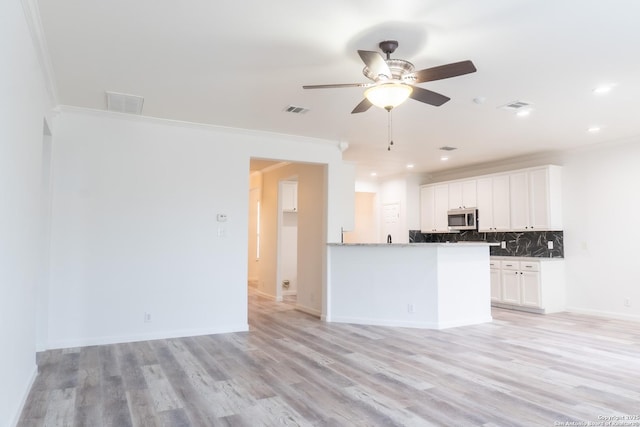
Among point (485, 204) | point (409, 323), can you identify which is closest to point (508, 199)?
point (485, 204)

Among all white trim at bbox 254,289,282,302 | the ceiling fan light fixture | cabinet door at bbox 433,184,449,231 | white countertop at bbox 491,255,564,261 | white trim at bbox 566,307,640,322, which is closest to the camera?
the ceiling fan light fixture

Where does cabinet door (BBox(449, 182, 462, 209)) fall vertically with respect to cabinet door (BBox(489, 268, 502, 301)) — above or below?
above

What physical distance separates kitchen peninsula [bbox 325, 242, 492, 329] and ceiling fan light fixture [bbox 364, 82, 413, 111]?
2639mm

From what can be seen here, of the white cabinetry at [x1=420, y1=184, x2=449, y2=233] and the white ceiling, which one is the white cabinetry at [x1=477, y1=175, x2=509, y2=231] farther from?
the white ceiling

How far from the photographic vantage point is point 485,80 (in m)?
3.73

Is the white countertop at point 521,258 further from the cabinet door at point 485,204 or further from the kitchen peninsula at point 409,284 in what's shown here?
the kitchen peninsula at point 409,284

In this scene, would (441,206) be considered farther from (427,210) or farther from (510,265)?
(510,265)

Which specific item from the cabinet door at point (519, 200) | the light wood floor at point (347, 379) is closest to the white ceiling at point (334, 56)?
the cabinet door at point (519, 200)

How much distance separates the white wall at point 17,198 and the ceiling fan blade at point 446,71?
2.42m

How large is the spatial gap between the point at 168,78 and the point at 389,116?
7.96 feet

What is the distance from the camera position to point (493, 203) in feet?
24.1

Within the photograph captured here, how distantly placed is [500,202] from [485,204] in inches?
12.3

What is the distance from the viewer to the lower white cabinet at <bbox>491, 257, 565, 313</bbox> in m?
6.34

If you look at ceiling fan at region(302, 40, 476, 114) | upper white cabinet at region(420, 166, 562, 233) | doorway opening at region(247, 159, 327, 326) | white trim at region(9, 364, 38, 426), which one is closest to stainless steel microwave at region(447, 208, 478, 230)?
upper white cabinet at region(420, 166, 562, 233)
